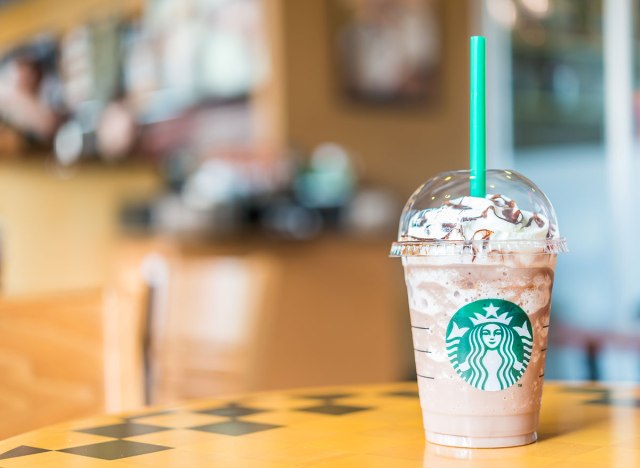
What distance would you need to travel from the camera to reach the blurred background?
196 inches

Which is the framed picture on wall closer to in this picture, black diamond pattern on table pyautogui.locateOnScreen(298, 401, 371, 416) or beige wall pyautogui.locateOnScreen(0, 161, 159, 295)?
beige wall pyautogui.locateOnScreen(0, 161, 159, 295)

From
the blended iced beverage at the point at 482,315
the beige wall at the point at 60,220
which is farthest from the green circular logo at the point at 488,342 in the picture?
the beige wall at the point at 60,220

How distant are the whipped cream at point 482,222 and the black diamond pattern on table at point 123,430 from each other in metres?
0.41

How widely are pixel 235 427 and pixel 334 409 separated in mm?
198

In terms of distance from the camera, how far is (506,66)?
657 centimetres

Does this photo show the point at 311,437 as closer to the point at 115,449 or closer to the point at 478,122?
the point at 115,449

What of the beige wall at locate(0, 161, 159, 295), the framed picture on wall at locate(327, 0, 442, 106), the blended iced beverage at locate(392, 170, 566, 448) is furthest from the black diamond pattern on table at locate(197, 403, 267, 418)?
the beige wall at locate(0, 161, 159, 295)

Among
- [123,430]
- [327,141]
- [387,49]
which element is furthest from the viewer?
[387,49]

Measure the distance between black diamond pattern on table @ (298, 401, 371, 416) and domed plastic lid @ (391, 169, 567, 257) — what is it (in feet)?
1.06

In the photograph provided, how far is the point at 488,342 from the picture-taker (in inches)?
42.3

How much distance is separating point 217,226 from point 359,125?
1183 millimetres

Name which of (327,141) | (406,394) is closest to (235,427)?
(406,394)

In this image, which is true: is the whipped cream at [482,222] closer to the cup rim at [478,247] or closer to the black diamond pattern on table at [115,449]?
the cup rim at [478,247]

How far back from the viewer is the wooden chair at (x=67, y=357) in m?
1.64
